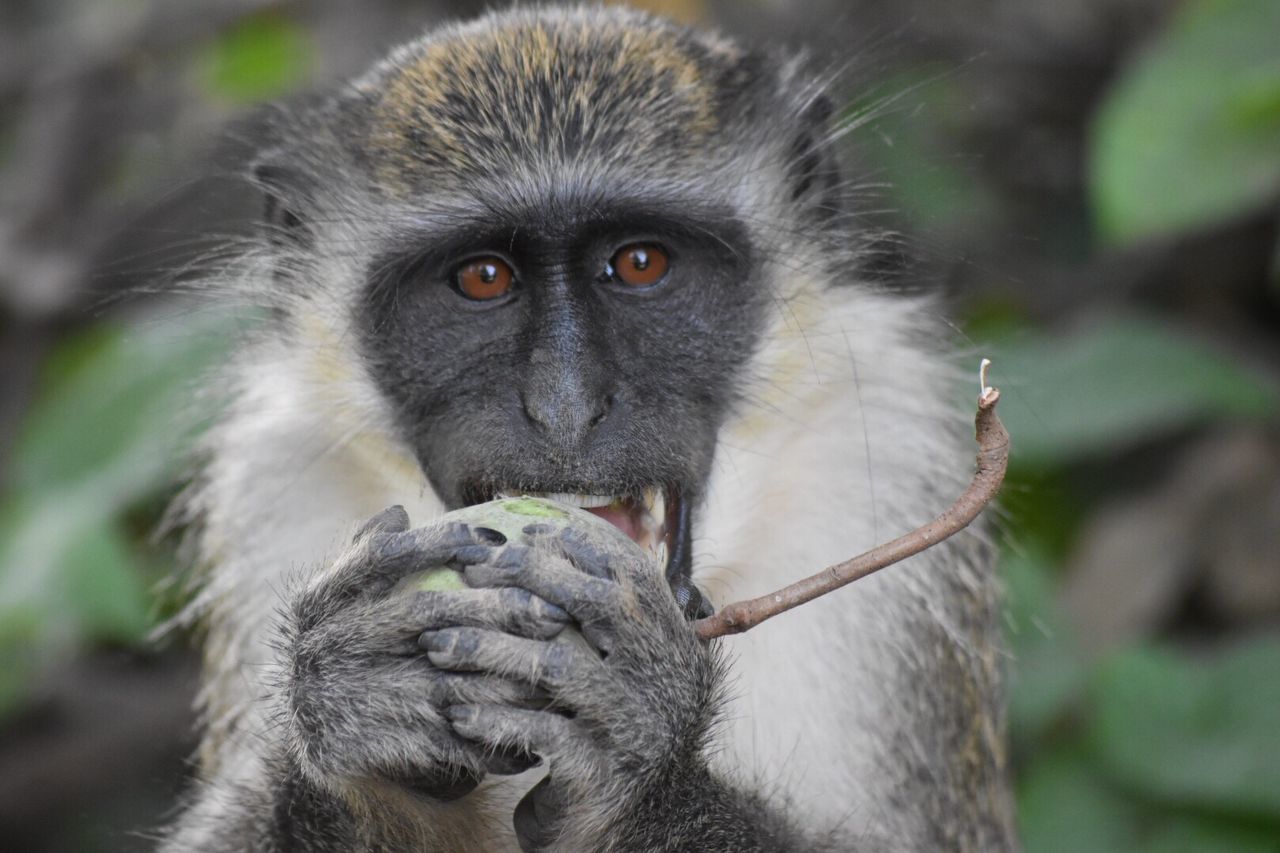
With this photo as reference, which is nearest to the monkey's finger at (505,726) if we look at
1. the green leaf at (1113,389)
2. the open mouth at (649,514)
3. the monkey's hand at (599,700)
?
the monkey's hand at (599,700)

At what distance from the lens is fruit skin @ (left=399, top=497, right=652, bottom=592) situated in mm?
2123

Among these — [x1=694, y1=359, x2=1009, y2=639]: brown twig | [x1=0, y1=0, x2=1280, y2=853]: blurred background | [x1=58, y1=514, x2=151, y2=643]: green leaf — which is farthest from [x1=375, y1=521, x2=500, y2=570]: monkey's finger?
[x1=58, y1=514, x2=151, y2=643]: green leaf

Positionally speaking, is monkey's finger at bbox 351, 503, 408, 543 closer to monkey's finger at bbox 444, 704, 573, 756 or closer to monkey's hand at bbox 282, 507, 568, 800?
monkey's hand at bbox 282, 507, 568, 800

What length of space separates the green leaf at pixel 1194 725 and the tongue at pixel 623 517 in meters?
1.77

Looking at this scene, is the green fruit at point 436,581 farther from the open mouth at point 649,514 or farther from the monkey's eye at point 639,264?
the monkey's eye at point 639,264

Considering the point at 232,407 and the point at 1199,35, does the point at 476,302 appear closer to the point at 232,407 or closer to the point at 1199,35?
the point at 232,407

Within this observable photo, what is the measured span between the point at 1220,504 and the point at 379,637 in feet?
10.8

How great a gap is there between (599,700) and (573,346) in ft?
2.26

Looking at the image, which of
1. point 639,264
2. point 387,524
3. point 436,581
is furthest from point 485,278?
point 436,581

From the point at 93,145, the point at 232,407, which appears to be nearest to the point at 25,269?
the point at 93,145

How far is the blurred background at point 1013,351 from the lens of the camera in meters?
3.75

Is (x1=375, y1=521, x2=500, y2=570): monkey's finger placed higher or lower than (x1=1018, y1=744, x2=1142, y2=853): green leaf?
higher

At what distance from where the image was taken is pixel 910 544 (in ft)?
6.92

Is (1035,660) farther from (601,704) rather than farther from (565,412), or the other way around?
(601,704)
